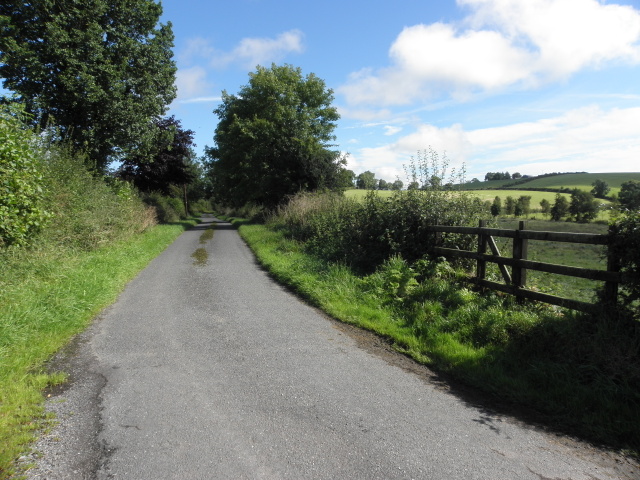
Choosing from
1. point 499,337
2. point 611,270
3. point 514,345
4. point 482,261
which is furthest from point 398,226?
point 611,270

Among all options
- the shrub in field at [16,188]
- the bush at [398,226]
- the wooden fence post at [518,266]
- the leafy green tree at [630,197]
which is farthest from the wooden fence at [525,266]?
the shrub in field at [16,188]

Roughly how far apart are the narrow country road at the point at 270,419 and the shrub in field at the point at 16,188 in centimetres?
347

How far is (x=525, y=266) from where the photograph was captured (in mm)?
6527

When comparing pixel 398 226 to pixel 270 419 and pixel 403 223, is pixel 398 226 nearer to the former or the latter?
pixel 403 223

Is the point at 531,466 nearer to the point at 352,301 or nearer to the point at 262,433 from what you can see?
the point at 262,433

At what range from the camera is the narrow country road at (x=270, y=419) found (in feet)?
10.3

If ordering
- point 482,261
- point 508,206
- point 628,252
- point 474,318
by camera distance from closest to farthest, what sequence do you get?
point 628,252
point 474,318
point 482,261
point 508,206

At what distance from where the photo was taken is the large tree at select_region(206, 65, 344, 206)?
2875cm

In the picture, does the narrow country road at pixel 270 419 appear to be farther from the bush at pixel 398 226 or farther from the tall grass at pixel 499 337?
the bush at pixel 398 226

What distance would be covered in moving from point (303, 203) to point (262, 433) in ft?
53.3

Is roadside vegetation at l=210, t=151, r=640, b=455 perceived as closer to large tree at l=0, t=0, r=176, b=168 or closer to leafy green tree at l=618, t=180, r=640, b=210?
leafy green tree at l=618, t=180, r=640, b=210

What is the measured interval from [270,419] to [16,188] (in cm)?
768

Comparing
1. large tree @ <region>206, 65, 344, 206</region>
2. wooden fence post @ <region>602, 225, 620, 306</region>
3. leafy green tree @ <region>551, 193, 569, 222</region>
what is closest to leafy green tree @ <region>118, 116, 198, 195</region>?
large tree @ <region>206, 65, 344, 206</region>

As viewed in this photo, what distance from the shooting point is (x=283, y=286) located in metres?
10.2
